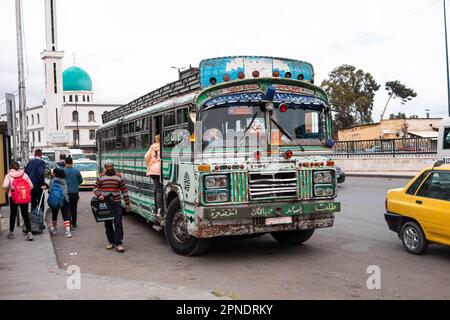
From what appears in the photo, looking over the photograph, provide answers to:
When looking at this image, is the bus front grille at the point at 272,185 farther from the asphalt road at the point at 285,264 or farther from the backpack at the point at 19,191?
the backpack at the point at 19,191

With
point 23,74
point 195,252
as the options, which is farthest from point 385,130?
point 195,252

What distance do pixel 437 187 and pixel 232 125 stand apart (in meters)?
3.40

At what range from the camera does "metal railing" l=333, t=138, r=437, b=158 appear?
2862 cm

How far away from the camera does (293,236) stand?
9.05 meters

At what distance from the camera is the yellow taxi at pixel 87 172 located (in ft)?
76.8

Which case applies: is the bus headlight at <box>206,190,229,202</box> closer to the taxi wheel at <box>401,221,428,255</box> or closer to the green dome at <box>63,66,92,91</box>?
the taxi wheel at <box>401,221,428,255</box>

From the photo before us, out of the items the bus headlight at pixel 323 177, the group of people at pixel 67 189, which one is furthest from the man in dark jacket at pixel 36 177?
the bus headlight at pixel 323 177

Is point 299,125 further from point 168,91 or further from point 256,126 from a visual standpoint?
point 168,91

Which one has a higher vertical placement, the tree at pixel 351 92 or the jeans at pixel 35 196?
the tree at pixel 351 92

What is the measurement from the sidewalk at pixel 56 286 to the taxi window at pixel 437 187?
4.18 metres

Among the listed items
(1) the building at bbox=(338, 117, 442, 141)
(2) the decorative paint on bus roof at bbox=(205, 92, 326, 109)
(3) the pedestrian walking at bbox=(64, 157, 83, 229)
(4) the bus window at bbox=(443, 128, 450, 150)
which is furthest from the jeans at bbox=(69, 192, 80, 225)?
(1) the building at bbox=(338, 117, 442, 141)

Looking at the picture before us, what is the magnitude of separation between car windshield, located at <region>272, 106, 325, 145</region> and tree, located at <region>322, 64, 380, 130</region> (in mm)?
54375
